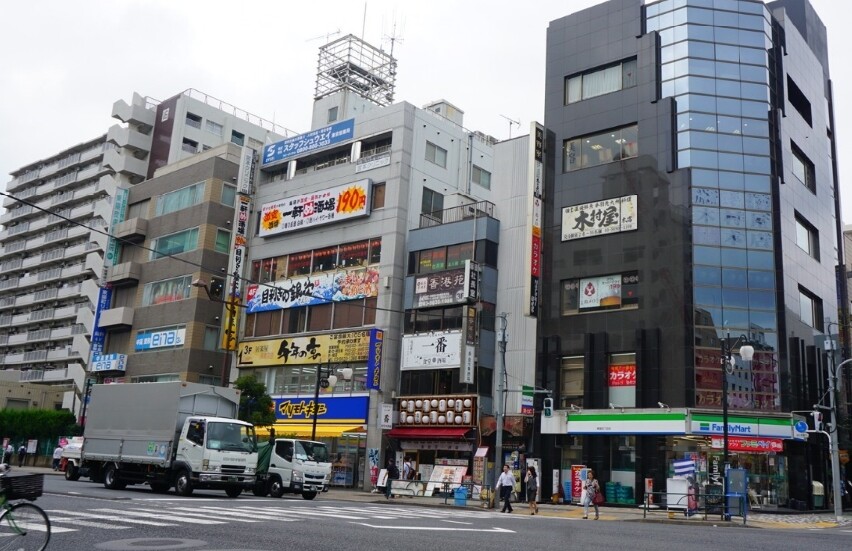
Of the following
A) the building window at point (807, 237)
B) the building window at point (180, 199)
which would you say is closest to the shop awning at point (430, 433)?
the building window at point (807, 237)

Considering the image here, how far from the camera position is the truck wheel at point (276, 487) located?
30.7 m

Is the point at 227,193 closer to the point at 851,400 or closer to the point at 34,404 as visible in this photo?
the point at 34,404

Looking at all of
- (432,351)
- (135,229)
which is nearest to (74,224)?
(135,229)

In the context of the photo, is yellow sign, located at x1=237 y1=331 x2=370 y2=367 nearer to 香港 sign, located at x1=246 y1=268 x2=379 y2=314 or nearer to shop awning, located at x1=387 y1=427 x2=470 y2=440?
香港 sign, located at x1=246 y1=268 x2=379 y2=314

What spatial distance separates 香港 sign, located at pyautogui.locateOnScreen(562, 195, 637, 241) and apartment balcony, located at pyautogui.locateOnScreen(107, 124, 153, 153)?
2289 inches

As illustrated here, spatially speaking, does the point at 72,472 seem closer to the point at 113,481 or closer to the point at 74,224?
the point at 113,481

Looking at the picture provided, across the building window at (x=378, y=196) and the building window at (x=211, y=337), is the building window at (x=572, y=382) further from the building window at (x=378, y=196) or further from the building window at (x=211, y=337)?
the building window at (x=211, y=337)

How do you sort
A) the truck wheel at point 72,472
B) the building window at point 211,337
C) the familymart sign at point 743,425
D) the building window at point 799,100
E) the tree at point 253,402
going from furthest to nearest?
the building window at point 211,337, the building window at point 799,100, the tree at point 253,402, the familymart sign at point 743,425, the truck wheel at point 72,472

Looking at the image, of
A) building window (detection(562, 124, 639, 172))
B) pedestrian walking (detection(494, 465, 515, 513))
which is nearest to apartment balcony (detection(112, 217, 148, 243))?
building window (detection(562, 124, 639, 172))

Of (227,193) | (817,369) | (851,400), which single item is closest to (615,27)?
(817,369)

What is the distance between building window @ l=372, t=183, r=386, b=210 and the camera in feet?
164

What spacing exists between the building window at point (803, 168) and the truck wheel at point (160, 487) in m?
35.7

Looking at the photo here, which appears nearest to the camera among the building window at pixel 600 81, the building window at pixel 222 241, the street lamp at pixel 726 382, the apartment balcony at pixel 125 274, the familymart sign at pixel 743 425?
the street lamp at pixel 726 382

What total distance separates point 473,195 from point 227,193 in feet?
64.8
